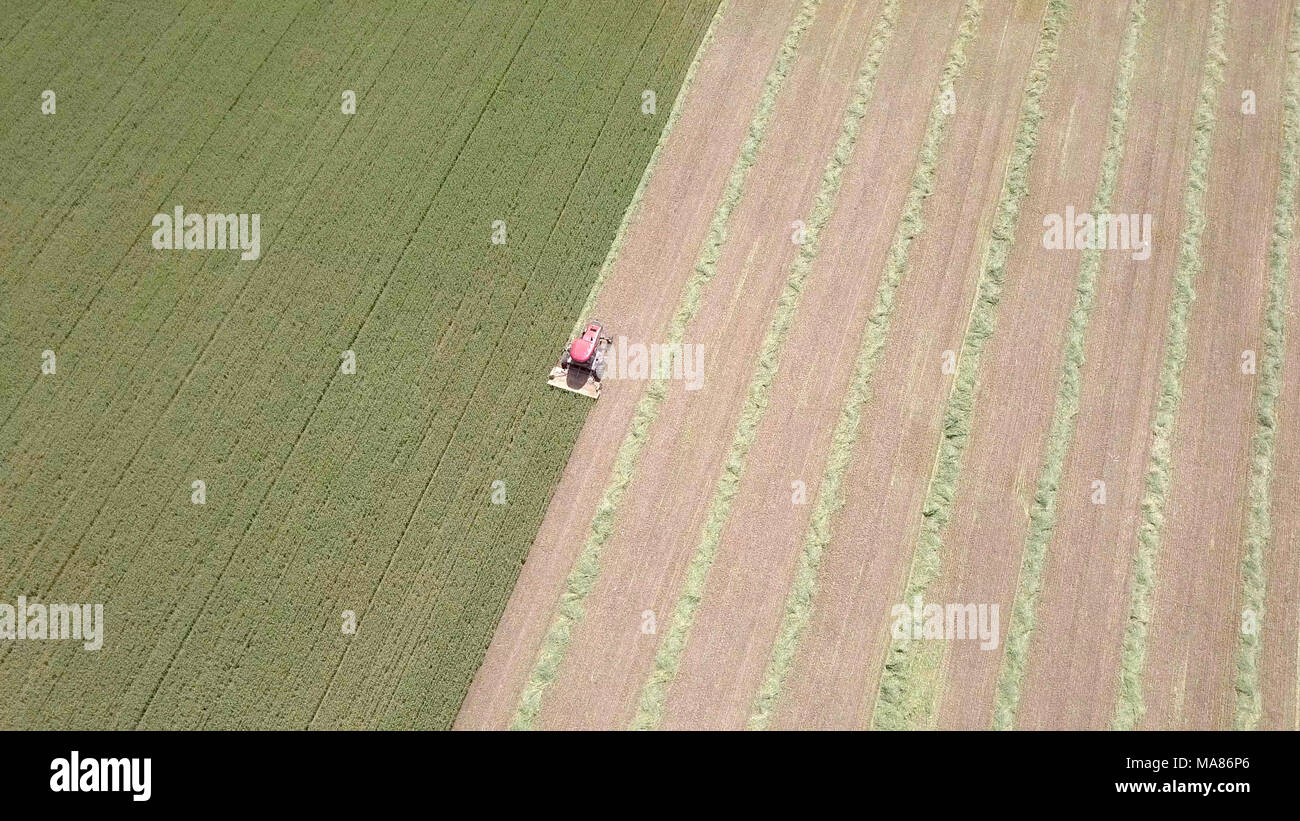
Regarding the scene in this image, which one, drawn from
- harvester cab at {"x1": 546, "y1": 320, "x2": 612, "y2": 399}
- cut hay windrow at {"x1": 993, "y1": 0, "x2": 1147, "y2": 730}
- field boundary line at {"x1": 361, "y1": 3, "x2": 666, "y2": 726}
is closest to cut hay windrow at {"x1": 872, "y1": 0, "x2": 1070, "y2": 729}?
cut hay windrow at {"x1": 993, "y1": 0, "x2": 1147, "y2": 730}

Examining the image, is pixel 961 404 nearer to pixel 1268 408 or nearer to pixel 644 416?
pixel 1268 408

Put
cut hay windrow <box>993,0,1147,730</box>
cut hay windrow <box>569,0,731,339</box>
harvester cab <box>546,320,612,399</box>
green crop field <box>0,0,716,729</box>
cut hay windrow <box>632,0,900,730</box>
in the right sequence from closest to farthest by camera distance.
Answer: green crop field <box>0,0,716,729</box> → cut hay windrow <box>632,0,900,730</box> → cut hay windrow <box>993,0,1147,730</box> → harvester cab <box>546,320,612,399</box> → cut hay windrow <box>569,0,731,339</box>

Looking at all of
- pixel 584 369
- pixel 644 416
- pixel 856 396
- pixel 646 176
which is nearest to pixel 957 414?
pixel 856 396

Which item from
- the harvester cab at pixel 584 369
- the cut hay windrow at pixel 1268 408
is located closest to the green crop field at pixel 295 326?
the harvester cab at pixel 584 369

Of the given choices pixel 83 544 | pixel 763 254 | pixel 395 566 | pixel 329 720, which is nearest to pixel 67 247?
pixel 83 544

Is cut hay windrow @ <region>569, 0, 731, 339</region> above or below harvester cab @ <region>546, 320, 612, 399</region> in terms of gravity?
above

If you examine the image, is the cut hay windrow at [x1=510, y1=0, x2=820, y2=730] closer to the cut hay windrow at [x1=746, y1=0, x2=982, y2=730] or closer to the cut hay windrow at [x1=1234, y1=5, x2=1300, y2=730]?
the cut hay windrow at [x1=746, y1=0, x2=982, y2=730]
